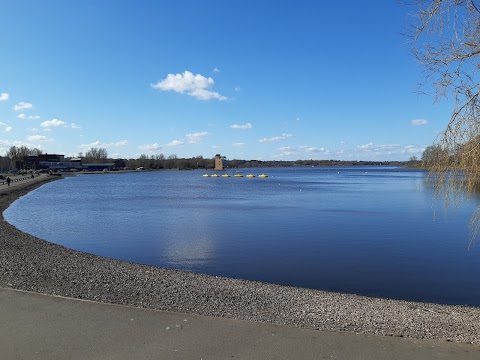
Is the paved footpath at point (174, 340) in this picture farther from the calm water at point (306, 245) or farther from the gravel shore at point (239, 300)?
the calm water at point (306, 245)

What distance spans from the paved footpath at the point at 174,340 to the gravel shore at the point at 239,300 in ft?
2.20

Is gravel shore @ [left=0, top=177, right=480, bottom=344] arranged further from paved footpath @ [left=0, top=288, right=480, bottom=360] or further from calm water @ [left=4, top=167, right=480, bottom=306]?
calm water @ [left=4, top=167, right=480, bottom=306]

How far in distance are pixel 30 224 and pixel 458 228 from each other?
30631 millimetres

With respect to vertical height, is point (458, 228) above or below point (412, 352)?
below

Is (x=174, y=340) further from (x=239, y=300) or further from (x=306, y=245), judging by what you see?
(x=306, y=245)

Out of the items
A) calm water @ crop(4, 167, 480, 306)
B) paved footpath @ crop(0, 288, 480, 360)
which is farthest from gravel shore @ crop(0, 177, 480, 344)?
calm water @ crop(4, 167, 480, 306)

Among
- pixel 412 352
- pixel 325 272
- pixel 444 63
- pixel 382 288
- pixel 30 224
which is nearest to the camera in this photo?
pixel 412 352

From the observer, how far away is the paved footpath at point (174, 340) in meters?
5.59

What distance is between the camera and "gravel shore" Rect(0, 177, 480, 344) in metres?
7.32

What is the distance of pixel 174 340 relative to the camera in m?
6.08

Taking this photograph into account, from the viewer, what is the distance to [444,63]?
6.79m

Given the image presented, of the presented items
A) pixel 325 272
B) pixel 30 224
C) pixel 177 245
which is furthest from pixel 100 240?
pixel 325 272

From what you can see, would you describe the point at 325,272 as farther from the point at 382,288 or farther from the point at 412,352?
the point at 412,352

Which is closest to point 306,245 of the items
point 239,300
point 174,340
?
point 239,300
